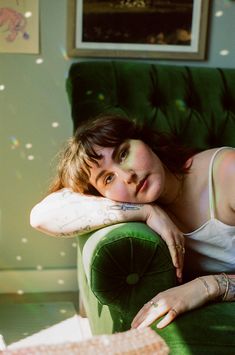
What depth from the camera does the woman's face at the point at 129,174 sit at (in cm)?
123

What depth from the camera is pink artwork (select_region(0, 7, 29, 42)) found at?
181 cm

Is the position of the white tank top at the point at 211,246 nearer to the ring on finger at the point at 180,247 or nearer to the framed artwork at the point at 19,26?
the ring on finger at the point at 180,247

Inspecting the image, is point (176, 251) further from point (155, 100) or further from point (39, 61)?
point (39, 61)

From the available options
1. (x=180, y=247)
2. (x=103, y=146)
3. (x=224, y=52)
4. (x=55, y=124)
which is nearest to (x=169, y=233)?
(x=180, y=247)

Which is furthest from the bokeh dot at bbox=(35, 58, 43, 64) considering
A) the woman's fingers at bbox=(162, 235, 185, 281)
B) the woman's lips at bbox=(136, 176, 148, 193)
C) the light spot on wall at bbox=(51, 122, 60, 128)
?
the woman's fingers at bbox=(162, 235, 185, 281)

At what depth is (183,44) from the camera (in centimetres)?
190

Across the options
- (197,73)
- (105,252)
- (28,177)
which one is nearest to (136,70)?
(197,73)

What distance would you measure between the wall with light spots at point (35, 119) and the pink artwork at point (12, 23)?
0.06 m

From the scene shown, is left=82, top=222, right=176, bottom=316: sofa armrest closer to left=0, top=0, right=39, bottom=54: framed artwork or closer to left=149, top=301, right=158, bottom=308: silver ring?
left=149, top=301, right=158, bottom=308: silver ring

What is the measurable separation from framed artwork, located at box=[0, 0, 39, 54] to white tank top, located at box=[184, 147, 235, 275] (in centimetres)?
85

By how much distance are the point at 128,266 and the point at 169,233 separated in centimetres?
14

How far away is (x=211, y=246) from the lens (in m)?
1.34

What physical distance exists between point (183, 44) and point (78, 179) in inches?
32.9

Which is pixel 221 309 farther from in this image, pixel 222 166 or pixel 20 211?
pixel 20 211
